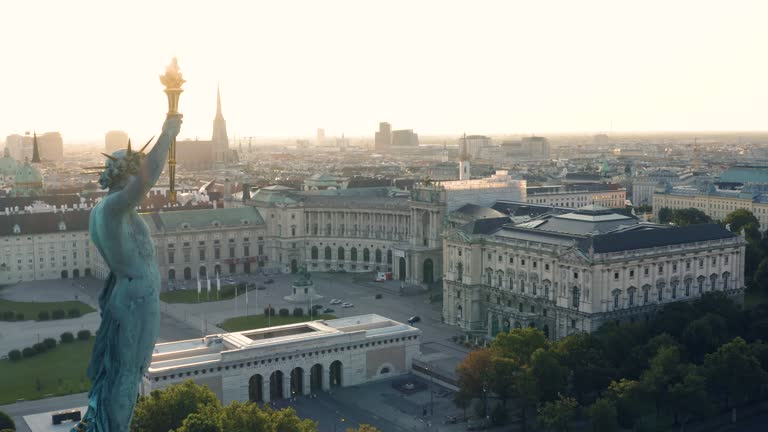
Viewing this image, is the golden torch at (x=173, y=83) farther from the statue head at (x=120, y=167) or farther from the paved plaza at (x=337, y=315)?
the paved plaza at (x=337, y=315)

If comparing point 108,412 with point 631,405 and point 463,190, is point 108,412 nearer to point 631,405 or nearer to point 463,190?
point 631,405

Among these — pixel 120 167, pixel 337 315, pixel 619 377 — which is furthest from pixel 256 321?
pixel 120 167

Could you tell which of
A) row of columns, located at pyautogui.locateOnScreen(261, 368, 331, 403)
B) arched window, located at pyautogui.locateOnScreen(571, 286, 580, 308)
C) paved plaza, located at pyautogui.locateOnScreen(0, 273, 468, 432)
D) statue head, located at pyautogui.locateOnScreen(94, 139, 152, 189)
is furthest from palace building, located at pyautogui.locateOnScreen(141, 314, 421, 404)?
statue head, located at pyautogui.locateOnScreen(94, 139, 152, 189)

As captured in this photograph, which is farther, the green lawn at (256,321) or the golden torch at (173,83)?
the green lawn at (256,321)

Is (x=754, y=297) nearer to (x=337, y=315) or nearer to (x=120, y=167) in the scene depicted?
(x=337, y=315)

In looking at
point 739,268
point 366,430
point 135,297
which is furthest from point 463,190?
point 135,297

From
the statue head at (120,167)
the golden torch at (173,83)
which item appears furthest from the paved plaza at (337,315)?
the golden torch at (173,83)
